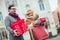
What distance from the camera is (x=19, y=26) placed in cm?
Answer: 269

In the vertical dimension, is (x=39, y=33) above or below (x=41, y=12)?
below

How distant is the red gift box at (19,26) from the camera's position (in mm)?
2684

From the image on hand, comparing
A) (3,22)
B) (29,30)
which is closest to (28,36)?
(29,30)

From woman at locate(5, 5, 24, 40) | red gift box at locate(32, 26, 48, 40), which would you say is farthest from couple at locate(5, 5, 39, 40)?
red gift box at locate(32, 26, 48, 40)

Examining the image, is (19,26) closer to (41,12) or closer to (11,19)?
(11,19)

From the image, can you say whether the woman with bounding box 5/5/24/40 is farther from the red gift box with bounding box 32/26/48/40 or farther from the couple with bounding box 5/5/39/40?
the red gift box with bounding box 32/26/48/40

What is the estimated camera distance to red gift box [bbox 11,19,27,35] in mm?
2684

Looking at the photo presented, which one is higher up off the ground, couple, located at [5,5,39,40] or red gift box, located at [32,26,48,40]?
couple, located at [5,5,39,40]

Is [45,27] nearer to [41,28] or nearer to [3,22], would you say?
[41,28]

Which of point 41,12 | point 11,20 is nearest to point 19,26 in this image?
point 11,20

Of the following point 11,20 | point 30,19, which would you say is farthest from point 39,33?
point 11,20

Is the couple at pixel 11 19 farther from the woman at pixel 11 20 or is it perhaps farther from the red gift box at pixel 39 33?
the red gift box at pixel 39 33

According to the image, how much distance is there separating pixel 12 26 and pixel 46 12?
28 cm

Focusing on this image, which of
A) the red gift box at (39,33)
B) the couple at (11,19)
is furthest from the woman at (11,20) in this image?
the red gift box at (39,33)
